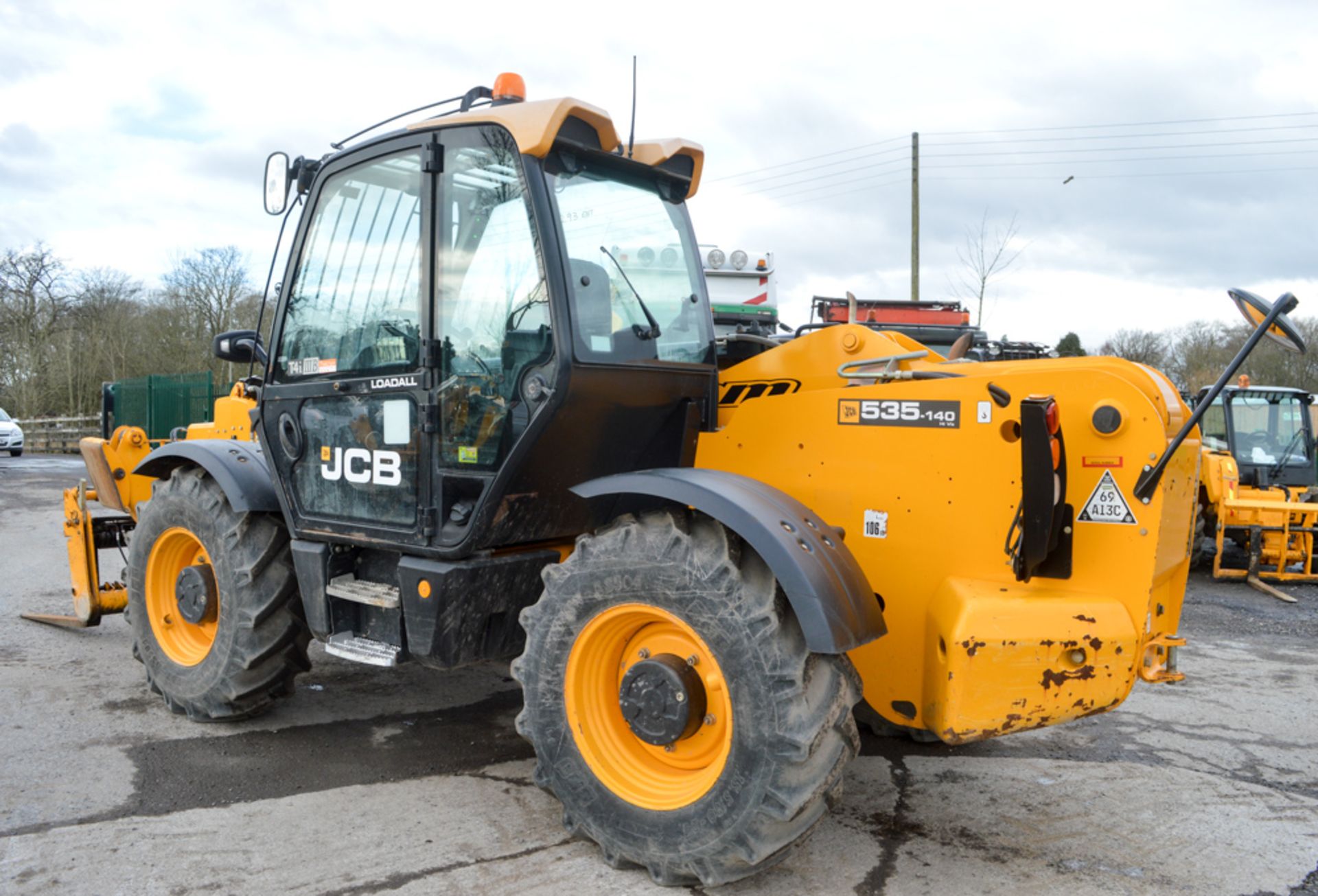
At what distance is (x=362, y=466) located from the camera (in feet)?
13.1

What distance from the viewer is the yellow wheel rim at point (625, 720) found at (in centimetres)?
312

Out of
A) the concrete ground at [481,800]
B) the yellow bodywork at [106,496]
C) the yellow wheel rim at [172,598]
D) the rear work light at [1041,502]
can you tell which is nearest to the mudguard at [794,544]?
the rear work light at [1041,502]

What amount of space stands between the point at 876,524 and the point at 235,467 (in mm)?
2857

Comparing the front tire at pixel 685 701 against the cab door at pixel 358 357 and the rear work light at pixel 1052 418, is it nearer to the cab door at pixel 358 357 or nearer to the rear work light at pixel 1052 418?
the cab door at pixel 358 357

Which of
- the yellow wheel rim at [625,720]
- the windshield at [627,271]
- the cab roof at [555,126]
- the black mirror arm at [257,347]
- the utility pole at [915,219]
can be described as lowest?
the yellow wheel rim at [625,720]

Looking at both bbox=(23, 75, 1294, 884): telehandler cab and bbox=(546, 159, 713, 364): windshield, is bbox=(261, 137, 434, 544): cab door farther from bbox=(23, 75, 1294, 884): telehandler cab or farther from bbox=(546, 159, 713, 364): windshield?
Result: bbox=(546, 159, 713, 364): windshield

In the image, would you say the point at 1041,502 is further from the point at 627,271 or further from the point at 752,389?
the point at 627,271

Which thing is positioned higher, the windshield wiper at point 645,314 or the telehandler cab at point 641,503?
the windshield wiper at point 645,314

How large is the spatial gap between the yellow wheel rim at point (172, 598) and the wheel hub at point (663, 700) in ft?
8.48

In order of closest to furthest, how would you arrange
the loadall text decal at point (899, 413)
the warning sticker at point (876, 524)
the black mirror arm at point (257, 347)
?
the loadall text decal at point (899, 413)
the warning sticker at point (876, 524)
the black mirror arm at point (257, 347)

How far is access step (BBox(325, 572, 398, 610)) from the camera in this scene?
386cm

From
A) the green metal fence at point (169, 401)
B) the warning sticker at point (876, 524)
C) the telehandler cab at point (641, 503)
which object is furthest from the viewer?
the green metal fence at point (169, 401)

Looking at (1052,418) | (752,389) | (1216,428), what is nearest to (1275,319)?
(1052,418)

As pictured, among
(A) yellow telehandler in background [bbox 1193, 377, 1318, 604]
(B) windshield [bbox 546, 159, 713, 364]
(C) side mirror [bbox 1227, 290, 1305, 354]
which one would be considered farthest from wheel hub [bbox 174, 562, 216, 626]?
(A) yellow telehandler in background [bbox 1193, 377, 1318, 604]
